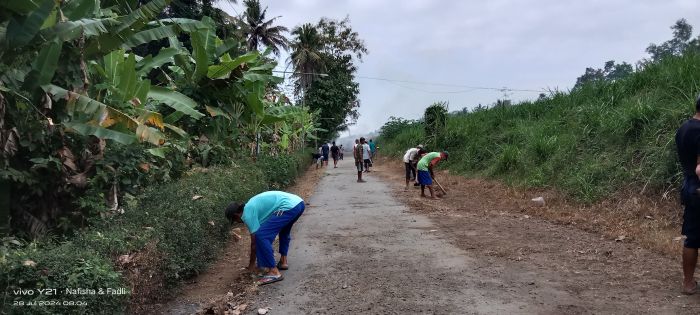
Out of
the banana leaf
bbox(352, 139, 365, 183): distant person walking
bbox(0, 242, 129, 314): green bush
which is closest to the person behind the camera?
bbox(0, 242, 129, 314): green bush

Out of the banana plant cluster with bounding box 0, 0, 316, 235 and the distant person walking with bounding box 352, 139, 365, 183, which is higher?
the banana plant cluster with bounding box 0, 0, 316, 235

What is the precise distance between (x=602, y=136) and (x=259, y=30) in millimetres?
31504

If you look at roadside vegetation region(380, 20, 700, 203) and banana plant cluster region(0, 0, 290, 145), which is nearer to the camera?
banana plant cluster region(0, 0, 290, 145)

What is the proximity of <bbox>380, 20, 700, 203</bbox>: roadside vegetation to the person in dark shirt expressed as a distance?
138 inches

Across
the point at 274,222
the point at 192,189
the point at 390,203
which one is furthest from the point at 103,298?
the point at 390,203

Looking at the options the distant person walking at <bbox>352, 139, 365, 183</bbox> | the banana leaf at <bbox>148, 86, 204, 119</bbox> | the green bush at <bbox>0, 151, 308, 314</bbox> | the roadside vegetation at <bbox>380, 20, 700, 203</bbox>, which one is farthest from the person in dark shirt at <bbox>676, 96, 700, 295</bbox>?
the distant person walking at <bbox>352, 139, 365, 183</bbox>

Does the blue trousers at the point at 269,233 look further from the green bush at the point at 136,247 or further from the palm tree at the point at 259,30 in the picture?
the palm tree at the point at 259,30

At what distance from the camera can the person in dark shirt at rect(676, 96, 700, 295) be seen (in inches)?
185

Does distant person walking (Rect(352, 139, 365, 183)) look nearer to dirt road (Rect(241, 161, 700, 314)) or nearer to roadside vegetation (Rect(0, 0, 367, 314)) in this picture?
roadside vegetation (Rect(0, 0, 367, 314))

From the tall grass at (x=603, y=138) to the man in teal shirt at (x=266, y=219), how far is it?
5.86 metres

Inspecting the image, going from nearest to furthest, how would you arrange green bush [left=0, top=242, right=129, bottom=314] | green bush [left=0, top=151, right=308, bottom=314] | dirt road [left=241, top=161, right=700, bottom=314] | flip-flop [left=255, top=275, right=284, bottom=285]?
green bush [left=0, top=242, right=129, bottom=314] → green bush [left=0, top=151, right=308, bottom=314] → dirt road [left=241, top=161, right=700, bottom=314] → flip-flop [left=255, top=275, right=284, bottom=285]

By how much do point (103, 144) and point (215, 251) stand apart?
7.20 feet

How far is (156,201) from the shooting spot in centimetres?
686

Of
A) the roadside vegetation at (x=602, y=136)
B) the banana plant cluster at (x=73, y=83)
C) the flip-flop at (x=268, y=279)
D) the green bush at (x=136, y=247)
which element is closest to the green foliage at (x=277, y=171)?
the green bush at (x=136, y=247)
